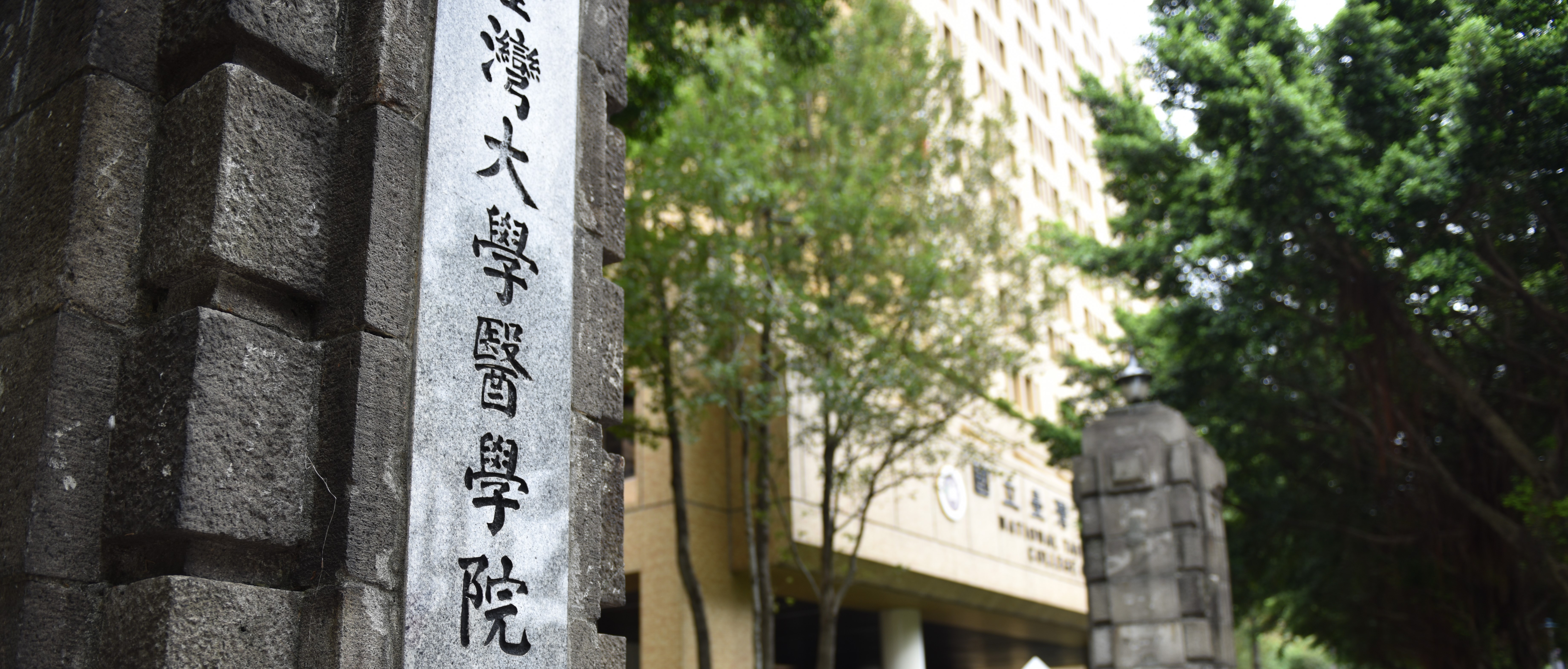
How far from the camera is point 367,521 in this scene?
218cm

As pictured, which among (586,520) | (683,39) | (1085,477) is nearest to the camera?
(586,520)

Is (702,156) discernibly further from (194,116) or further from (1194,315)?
(194,116)

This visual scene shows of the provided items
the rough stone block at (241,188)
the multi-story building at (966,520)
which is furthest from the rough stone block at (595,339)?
the multi-story building at (966,520)

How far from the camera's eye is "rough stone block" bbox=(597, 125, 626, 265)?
10.1 feet

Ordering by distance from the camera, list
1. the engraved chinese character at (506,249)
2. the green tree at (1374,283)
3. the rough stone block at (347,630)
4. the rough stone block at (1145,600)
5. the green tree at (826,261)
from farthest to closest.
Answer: the green tree at (826,261), the green tree at (1374,283), the rough stone block at (1145,600), the engraved chinese character at (506,249), the rough stone block at (347,630)

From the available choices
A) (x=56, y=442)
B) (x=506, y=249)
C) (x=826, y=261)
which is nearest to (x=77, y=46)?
(x=56, y=442)

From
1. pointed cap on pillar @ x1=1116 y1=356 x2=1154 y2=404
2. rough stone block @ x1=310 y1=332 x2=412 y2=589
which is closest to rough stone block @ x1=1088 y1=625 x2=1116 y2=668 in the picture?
pointed cap on pillar @ x1=1116 y1=356 x2=1154 y2=404

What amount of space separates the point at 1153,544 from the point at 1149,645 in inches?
26.6

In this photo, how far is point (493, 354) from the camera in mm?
2500

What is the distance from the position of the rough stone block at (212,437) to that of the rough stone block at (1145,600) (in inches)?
265

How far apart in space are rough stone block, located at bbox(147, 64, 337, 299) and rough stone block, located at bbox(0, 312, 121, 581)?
19cm

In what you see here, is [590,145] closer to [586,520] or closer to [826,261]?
[586,520]

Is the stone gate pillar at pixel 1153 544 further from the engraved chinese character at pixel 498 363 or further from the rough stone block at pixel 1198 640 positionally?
the engraved chinese character at pixel 498 363

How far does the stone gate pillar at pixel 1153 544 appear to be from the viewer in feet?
25.2
